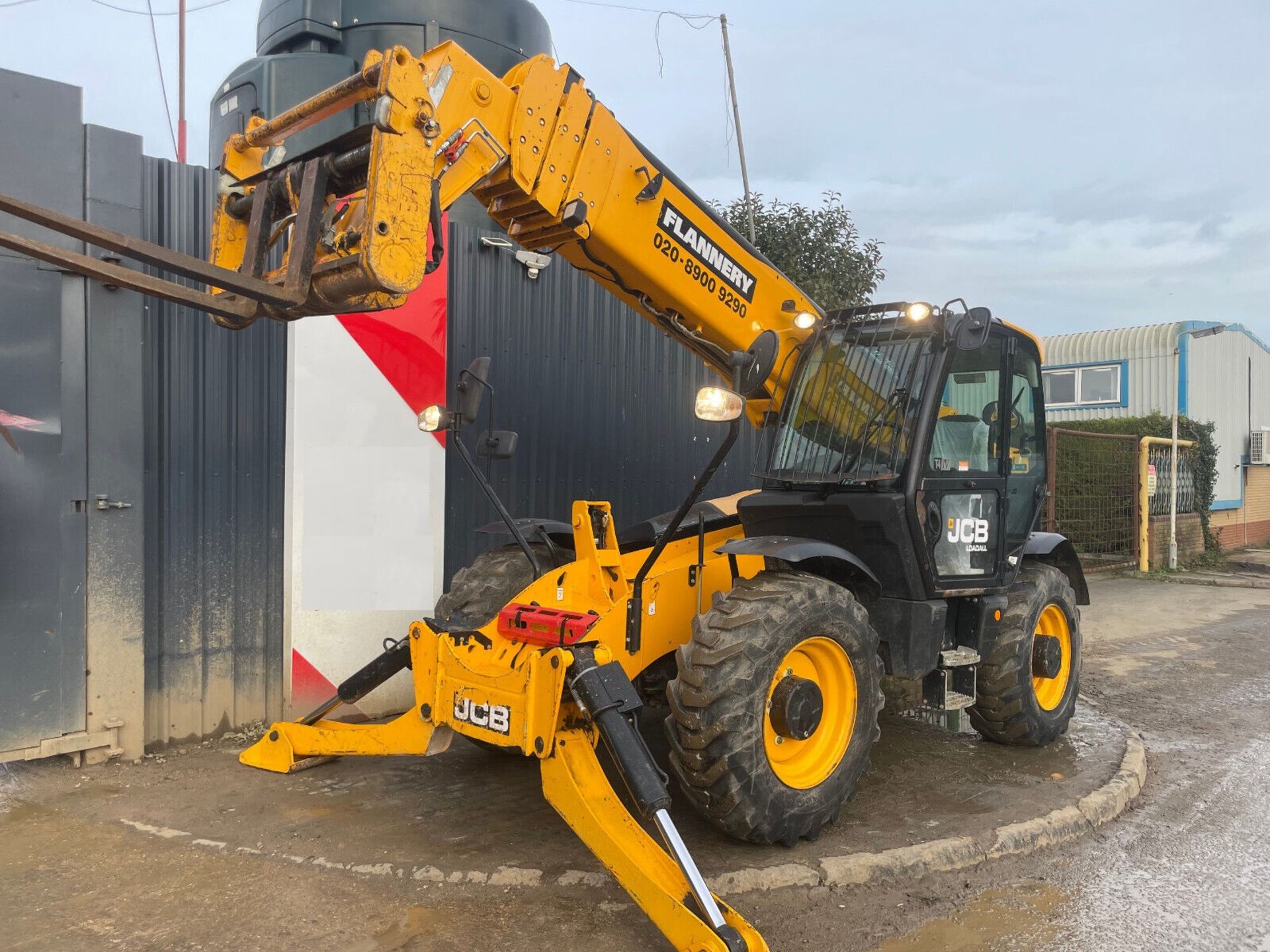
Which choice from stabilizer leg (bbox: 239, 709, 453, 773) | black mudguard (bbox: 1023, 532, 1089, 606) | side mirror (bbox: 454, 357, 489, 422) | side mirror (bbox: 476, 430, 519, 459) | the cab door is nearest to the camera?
stabilizer leg (bbox: 239, 709, 453, 773)

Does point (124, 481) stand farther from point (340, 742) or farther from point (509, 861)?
point (509, 861)

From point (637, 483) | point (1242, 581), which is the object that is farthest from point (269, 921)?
point (1242, 581)

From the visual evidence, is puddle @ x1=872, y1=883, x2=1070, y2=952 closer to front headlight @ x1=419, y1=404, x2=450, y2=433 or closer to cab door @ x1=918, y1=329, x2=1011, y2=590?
cab door @ x1=918, y1=329, x2=1011, y2=590

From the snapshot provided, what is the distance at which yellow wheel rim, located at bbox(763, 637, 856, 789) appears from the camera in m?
4.27

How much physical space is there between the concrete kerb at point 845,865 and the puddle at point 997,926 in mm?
270

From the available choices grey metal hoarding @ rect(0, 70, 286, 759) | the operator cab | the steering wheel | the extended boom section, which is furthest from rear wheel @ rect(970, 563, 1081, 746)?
grey metal hoarding @ rect(0, 70, 286, 759)

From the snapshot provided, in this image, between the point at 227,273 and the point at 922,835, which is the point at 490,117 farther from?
the point at 922,835

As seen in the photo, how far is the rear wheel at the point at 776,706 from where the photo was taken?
387 cm

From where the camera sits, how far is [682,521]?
4734mm

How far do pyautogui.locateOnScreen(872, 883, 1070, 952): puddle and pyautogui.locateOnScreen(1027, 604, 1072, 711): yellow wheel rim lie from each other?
7.11 feet

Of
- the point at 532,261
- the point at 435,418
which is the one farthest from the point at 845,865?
the point at 532,261

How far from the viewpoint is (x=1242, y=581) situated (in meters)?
14.4

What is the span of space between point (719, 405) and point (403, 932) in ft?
7.65

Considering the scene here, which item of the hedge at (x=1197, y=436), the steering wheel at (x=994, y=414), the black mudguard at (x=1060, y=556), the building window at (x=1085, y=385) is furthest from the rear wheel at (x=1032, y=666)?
the building window at (x=1085, y=385)
